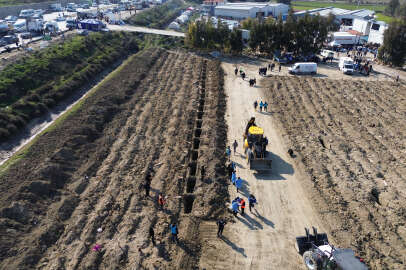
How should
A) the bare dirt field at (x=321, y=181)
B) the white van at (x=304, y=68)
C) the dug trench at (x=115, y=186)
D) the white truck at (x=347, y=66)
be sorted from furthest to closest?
1. the white truck at (x=347, y=66)
2. the white van at (x=304, y=68)
3. the bare dirt field at (x=321, y=181)
4. the dug trench at (x=115, y=186)

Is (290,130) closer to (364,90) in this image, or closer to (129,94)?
(364,90)

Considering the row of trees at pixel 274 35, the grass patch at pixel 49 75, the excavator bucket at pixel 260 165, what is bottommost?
the excavator bucket at pixel 260 165

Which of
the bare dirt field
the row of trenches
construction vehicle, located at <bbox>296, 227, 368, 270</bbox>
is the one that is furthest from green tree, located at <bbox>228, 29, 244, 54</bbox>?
construction vehicle, located at <bbox>296, 227, 368, 270</bbox>

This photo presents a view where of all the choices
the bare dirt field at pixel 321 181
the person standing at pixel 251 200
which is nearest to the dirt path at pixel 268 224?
the bare dirt field at pixel 321 181

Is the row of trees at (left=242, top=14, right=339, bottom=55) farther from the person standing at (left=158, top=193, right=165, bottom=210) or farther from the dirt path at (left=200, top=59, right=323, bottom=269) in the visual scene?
the person standing at (left=158, top=193, right=165, bottom=210)

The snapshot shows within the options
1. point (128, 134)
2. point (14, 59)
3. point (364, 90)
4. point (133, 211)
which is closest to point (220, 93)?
point (128, 134)

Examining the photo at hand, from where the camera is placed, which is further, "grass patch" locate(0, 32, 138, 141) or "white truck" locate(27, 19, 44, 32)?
"white truck" locate(27, 19, 44, 32)

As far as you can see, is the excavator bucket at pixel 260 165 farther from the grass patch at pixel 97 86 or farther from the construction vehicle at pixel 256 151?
the grass patch at pixel 97 86
